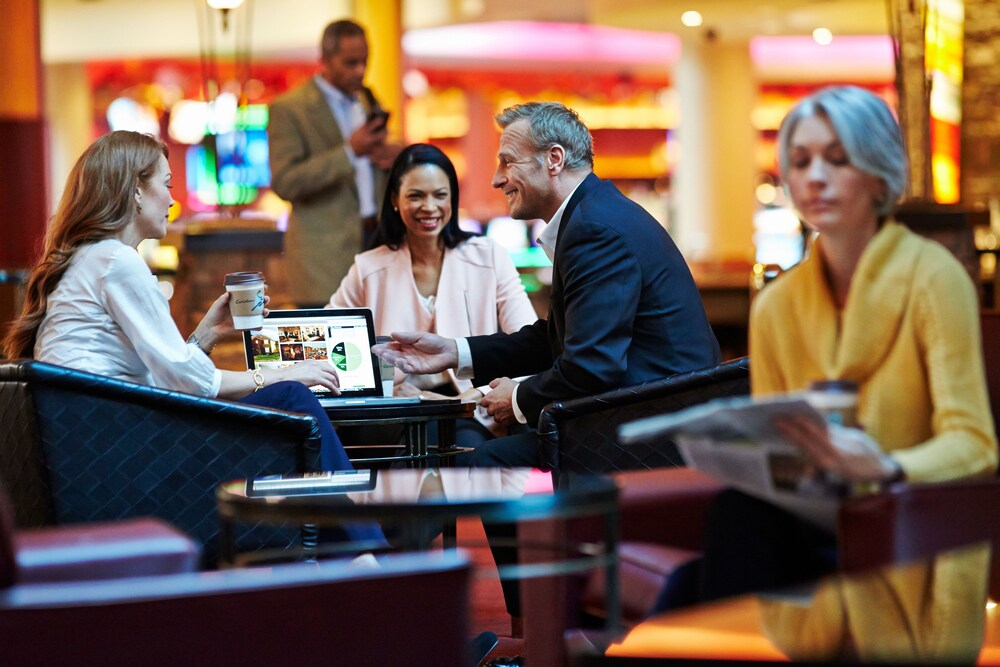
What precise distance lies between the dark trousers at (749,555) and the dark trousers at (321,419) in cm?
129

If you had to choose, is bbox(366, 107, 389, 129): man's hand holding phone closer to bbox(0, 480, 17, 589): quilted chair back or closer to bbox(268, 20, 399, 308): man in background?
bbox(268, 20, 399, 308): man in background

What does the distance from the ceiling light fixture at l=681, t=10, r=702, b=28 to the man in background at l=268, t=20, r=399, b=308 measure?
9.15 metres

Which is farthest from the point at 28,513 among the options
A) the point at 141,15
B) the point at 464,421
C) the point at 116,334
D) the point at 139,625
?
the point at 141,15

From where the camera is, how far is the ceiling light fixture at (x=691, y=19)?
14.9 metres

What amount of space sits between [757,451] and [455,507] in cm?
43

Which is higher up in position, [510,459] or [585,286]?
[585,286]

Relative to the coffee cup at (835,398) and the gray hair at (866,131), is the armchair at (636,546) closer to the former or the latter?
the coffee cup at (835,398)

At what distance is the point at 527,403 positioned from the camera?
3490mm

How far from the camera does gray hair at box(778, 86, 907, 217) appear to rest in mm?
1961

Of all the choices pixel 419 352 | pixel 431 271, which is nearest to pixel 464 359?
pixel 419 352

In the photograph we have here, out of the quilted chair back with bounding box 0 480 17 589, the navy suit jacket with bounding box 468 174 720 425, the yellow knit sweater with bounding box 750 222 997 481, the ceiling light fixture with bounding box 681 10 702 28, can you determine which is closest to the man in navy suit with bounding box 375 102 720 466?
the navy suit jacket with bounding box 468 174 720 425

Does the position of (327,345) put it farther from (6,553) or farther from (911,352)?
(911,352)

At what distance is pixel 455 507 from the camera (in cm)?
204

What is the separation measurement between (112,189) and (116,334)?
341 millimetres
